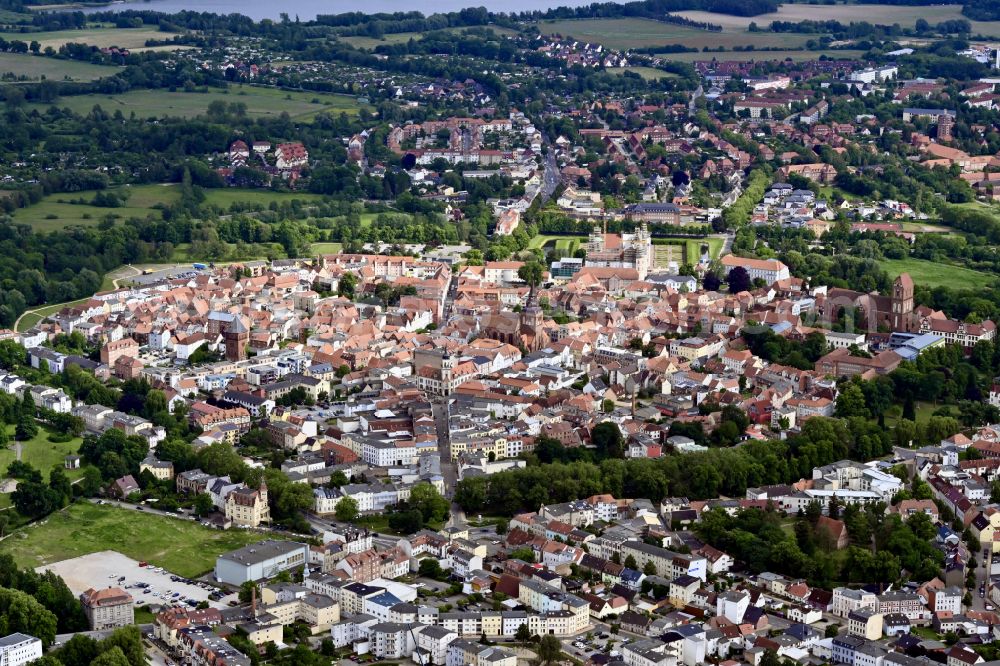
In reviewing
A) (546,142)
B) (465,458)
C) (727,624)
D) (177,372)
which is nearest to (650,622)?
(727,624)

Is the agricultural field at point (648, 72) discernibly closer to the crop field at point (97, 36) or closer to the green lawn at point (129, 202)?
the crop field at point (97, 36)

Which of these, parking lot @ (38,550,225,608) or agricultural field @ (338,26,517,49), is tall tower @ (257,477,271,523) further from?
agricultural field @ (338,26,517,49)

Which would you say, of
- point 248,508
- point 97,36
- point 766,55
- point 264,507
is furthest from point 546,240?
point 97,36

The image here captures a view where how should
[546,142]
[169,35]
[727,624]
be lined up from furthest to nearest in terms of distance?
[169,35] → [546,142] → [727,624]

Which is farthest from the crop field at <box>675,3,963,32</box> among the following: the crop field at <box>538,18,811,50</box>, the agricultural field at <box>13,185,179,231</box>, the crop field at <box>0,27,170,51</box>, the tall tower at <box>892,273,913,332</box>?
the tall tower at <box>892,273,913,332</box>

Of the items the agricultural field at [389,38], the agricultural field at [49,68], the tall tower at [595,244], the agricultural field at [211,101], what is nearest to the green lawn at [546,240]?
the tall tower at [595,244]

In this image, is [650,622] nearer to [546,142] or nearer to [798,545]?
[798,545]

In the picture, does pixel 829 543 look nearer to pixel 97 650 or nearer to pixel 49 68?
pixel 97 650
